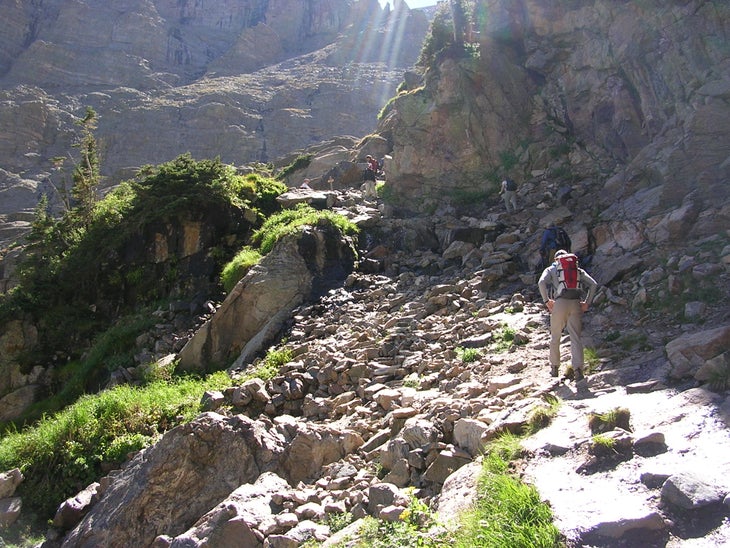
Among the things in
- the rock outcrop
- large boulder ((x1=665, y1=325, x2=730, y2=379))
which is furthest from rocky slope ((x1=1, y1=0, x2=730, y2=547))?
the rock outcrop

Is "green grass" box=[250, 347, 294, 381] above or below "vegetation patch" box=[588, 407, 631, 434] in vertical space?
below

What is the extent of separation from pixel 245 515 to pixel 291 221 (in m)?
10.9

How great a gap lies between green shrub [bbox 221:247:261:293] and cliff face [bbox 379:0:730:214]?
21.0ft

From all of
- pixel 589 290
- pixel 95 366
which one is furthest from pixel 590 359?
pixel 95 366

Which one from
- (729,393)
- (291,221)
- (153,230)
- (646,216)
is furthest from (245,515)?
(153,230)

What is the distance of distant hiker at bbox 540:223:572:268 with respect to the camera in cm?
1078

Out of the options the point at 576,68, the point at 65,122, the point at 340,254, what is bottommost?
the point at 340,254

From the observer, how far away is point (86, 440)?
8.93 m

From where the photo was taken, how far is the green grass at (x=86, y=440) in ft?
28.0

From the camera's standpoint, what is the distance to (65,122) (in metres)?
78.2

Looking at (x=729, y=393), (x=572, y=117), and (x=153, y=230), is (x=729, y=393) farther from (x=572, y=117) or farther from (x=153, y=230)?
(x=153, y=230)

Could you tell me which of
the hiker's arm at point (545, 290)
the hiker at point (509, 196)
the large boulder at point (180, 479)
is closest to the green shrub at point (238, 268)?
the hiker at point (509, 196)

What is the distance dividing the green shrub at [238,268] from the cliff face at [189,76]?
4721 cm

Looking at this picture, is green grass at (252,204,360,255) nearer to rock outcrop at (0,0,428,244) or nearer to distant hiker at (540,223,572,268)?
distant hiker at (540,223,572,268)
